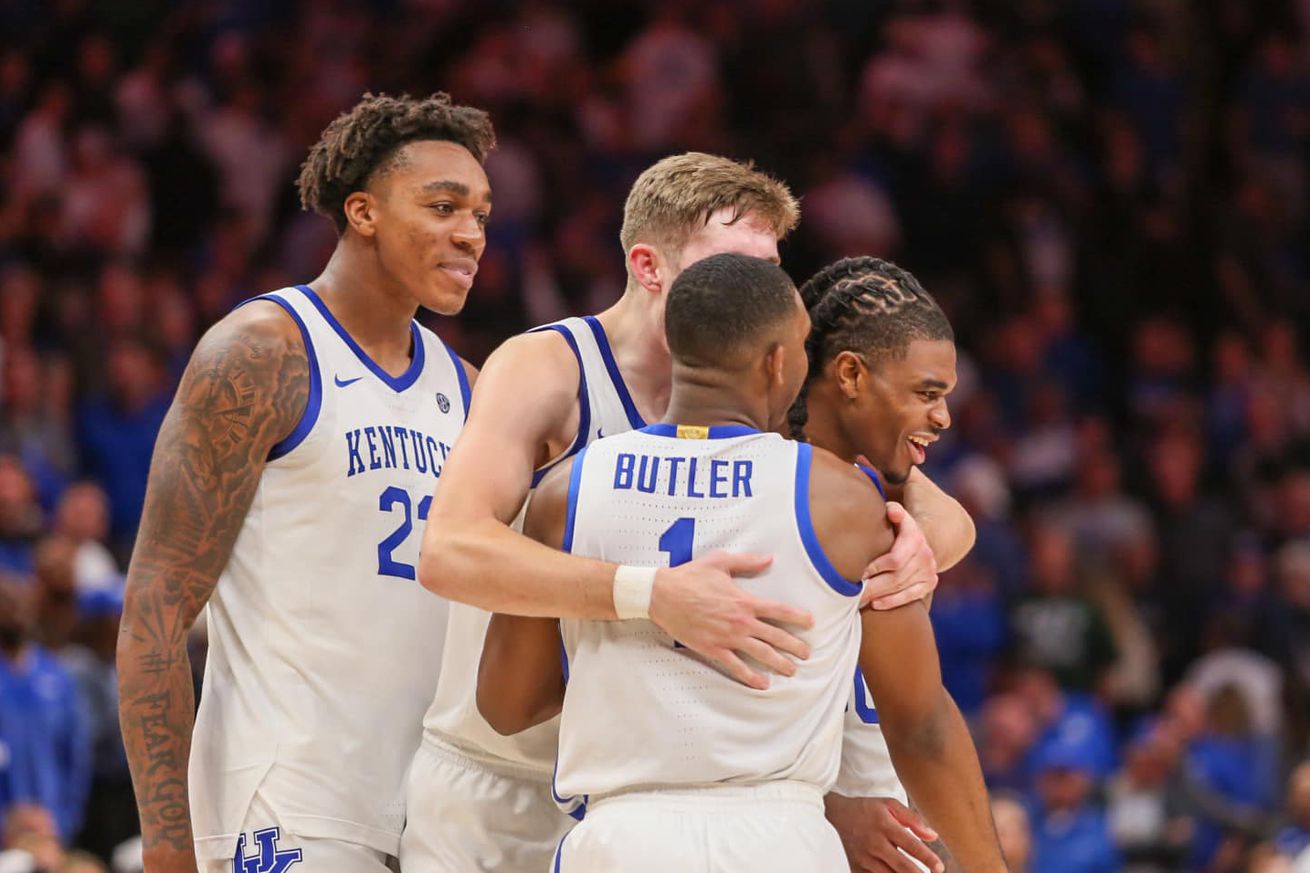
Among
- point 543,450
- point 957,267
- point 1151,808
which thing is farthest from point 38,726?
point 957,267

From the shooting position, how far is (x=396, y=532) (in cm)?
482

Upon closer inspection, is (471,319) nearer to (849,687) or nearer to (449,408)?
(449,408)

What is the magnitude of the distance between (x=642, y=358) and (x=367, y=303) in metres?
0.80

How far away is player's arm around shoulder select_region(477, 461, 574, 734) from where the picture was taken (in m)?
4.12

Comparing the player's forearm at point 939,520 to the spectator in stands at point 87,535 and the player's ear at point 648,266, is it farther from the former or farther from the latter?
the spectator in stands at point 87,535

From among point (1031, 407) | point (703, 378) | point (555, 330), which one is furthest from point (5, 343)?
point (703, 378)

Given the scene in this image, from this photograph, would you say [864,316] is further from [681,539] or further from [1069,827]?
[1069,827]

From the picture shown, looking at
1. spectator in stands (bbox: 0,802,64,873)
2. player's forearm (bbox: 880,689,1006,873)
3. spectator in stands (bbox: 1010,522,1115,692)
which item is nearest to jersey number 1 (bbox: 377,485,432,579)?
player's forearm (bbox: 880,689,1006,873)

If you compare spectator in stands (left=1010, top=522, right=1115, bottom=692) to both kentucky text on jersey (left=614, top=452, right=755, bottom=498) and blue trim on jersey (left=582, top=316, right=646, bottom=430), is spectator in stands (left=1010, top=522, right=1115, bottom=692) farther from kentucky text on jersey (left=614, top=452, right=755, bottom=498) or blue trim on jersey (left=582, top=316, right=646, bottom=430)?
kentucky text on jersey (left=614, top=452, right=755, bottom=498)

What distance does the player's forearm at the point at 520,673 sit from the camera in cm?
416

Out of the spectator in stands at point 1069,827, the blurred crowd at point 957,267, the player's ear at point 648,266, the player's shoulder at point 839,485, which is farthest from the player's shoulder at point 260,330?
the spectator in stands at point 1069,827

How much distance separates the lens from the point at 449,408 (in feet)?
16.9

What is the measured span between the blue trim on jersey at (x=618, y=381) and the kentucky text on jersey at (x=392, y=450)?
1.88ft

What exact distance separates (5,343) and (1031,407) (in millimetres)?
7440
